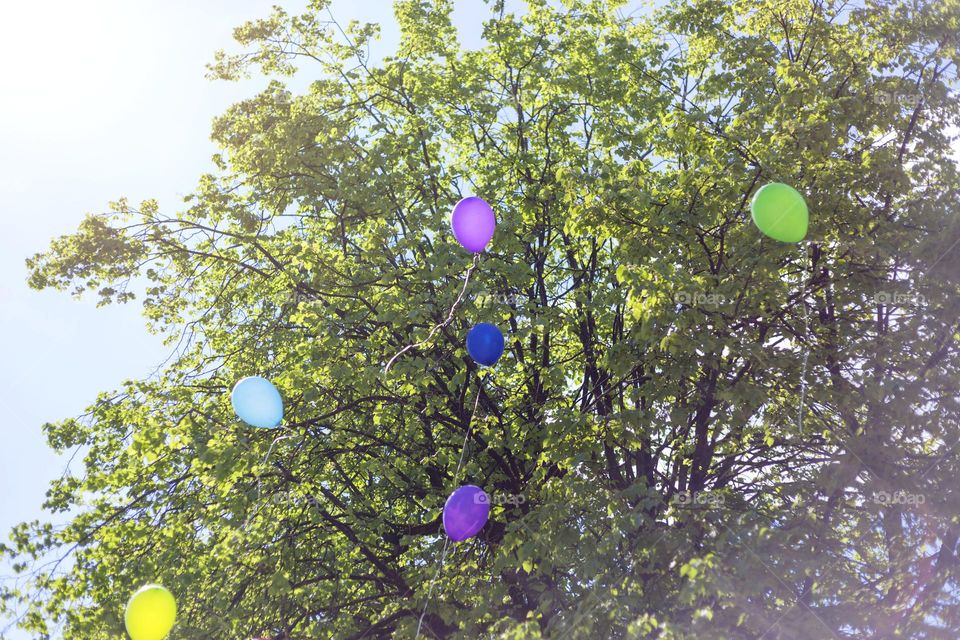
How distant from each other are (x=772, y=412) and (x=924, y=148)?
2.80 meters

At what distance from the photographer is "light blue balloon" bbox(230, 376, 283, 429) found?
275 inches

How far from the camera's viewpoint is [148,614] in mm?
6527

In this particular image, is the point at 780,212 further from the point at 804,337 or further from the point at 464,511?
the point at 464,511

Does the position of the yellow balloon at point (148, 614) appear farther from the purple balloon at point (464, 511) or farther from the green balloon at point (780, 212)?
the green balloon at point (780, 212)

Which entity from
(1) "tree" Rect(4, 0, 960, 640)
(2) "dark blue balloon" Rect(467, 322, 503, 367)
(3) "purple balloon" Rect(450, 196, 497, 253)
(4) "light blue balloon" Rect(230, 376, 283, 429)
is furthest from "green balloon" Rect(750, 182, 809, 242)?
(4) "light blue balloon" Rect(230, 376, 283, 429)

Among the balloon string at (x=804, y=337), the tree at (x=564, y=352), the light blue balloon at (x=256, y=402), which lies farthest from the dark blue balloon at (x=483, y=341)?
the balloon string at (x=804, y=337)

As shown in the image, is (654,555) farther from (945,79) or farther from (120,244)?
(120,244)

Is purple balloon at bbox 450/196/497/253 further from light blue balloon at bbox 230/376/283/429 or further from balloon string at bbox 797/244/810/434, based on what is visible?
balloon string at bbox 797/244/810/434

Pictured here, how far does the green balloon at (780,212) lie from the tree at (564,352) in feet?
1.33

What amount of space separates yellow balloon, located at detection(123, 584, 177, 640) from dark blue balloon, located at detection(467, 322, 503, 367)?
10.5 feet

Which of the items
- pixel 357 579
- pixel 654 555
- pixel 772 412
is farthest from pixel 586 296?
pixel 357 579

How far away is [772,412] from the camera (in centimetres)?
745

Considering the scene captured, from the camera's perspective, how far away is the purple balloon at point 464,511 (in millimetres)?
6742

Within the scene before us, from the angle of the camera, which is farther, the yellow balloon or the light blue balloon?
the light blue balloon
